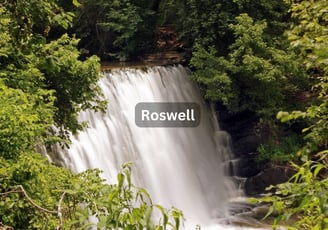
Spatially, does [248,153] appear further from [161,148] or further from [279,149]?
[161,148]

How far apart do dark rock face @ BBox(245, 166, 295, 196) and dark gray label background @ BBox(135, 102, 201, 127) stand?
6.86 feet

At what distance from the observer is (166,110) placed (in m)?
10.6

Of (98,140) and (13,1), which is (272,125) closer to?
(98,140)

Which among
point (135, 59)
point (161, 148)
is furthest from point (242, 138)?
point (135, 59)

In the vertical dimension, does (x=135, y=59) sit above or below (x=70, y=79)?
above

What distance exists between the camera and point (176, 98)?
11078 millimetres

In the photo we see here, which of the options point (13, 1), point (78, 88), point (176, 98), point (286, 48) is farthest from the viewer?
point (176, 98)

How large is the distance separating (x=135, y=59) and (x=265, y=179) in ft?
17.0

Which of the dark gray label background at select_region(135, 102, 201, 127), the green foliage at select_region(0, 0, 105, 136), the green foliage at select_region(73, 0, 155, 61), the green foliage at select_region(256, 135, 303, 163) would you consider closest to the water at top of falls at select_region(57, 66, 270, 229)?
the dark gray label background at select_region(135, 102, 201, 127)

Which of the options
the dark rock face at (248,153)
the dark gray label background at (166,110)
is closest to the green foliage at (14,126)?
the dark gray label background at (166,110)

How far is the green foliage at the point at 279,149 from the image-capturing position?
1030 cm

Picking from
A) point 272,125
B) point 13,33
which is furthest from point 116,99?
point 13,33

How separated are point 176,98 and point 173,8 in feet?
9.42

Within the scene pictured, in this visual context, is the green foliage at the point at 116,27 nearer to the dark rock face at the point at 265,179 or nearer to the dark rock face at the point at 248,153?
the dark rock face at the point at 248,153
